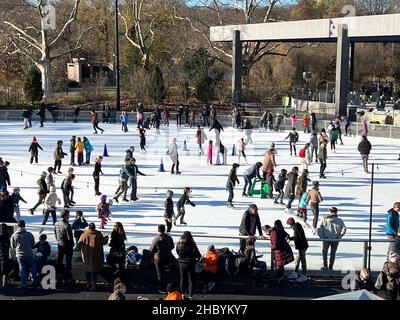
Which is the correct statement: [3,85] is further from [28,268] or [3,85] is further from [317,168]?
[28,268]

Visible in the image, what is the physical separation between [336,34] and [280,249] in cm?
2831

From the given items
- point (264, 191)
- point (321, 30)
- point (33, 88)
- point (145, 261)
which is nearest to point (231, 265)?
point (145, 261)

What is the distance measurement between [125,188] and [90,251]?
6.29 metres

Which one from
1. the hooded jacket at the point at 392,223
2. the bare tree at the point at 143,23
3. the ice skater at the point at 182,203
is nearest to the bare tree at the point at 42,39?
the bare tree at the point at 143,23

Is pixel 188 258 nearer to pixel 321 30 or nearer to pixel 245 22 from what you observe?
pixel 321 30

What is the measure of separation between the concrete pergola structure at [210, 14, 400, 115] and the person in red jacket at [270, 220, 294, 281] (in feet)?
81.9

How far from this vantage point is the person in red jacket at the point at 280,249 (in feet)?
29.9

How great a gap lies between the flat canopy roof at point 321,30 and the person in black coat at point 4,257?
26425 mm

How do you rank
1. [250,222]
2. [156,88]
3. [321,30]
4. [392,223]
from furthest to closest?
[156,88] < [321,30] < [392,223] < [250,222]

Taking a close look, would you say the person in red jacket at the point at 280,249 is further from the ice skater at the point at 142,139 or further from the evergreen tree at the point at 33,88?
the evergreen tree at the point at 33,88

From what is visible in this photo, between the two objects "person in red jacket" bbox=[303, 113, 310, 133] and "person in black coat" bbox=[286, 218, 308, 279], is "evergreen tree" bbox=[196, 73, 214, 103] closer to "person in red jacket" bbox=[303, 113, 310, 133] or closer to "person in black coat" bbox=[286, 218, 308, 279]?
"person in red jacket" bbox=[303, 113, 310, 133]

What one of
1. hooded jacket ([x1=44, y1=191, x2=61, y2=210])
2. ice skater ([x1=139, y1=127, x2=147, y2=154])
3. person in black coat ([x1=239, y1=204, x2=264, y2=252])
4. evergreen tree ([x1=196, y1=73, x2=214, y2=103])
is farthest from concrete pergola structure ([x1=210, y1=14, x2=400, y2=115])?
person in black coat ([x1=239, y1=204, x2=264, y2=252])

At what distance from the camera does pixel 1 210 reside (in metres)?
11.3

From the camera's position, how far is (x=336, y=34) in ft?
117
